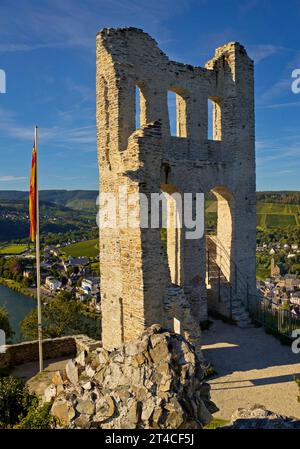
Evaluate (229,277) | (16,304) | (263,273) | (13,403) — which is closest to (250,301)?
(229,277)

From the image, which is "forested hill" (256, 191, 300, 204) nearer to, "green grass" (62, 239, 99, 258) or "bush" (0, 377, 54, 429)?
"green grass" (62, 239, 99, 258)

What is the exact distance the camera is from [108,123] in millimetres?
12461

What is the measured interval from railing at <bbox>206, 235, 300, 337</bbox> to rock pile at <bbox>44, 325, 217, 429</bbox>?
815cm

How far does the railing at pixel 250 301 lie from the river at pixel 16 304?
28.0 m

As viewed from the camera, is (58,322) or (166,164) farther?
(58,322)

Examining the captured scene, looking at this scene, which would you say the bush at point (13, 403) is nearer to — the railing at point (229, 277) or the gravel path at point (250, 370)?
the gravel path at point (250, 370)

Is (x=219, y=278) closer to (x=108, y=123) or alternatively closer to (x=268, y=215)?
(x=108, y=123)

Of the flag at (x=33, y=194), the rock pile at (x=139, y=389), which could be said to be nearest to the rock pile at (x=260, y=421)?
the rock pile at (x=139, y=389)

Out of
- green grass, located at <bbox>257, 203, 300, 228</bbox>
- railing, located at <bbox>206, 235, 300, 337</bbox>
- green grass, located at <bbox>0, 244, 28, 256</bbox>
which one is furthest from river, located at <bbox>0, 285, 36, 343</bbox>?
green grass, located at <bbox>257, 203, 300, 228</bbox>

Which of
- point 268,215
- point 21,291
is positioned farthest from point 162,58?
point 268,215

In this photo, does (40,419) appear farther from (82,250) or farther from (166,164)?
(82,250)

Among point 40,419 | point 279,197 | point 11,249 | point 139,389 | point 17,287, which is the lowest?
point 17,287

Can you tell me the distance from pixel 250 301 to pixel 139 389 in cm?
1127

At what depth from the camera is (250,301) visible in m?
15.5
